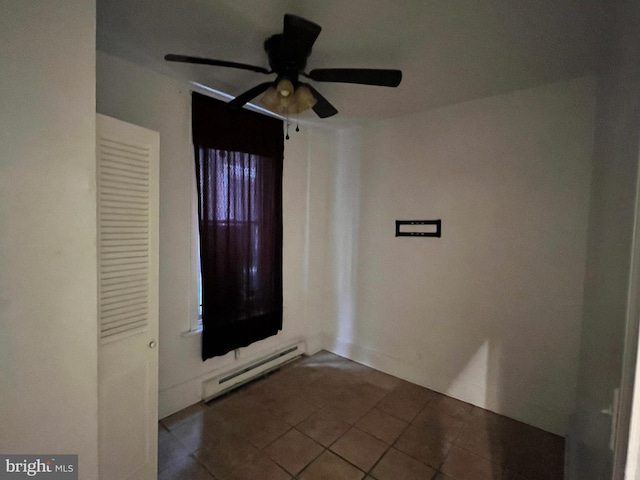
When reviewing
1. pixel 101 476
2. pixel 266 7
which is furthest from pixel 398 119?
pixel 101 476

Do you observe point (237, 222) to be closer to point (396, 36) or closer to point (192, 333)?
Answer: point (192, 333)

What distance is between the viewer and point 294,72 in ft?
5.20

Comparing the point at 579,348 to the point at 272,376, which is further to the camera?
the point at 272,376

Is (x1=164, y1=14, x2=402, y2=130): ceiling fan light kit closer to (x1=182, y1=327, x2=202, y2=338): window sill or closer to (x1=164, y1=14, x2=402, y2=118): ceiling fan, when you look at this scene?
(x1=164, y1=14, x2=402, y2=118): ceiling fan

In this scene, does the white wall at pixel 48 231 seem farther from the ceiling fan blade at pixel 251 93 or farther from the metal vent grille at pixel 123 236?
the ceiling fan blade at pixel 251 93

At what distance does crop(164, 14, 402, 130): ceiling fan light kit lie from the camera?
132 cm

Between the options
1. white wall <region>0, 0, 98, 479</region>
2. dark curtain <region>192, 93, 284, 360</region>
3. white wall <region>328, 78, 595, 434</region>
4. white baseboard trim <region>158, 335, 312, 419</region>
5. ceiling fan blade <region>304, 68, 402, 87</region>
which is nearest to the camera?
white wall <region>0, 0, 98, 479</region>

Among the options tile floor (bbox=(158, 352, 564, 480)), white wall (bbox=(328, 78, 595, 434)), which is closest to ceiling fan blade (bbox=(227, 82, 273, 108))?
white wall (bbox=(328, 78, 595, 434))

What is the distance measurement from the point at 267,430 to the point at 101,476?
100 centimetres

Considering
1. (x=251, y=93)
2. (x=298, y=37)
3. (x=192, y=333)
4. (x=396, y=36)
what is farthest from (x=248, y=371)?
(x=396, y=36)

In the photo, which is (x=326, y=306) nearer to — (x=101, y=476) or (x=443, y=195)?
(x=443, y=195)

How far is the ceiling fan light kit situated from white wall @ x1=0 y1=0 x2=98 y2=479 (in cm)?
58

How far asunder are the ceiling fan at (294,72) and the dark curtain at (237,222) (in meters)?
0.55

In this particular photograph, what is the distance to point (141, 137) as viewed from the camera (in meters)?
1.39
